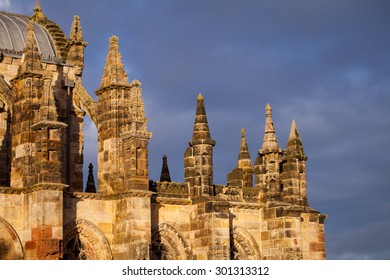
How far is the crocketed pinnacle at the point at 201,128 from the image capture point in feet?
146

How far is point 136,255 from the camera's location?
4044 centimetres

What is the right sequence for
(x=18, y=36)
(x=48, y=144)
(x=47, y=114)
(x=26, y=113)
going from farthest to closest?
(x=18, y=36) → (x=26, y=113) → (x=47, y=114) → (x=48, y=144)

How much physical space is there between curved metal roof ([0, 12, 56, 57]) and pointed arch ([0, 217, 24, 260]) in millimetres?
11316

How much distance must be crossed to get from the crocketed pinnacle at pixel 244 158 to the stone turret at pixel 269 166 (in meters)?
2.93

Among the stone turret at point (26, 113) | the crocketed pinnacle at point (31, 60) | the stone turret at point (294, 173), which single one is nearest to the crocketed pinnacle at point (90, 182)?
the stone turret at point (294, 173)

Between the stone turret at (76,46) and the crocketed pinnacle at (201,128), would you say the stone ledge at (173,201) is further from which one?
the stone turret at (76,46)

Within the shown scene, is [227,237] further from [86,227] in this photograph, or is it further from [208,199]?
[86,227]

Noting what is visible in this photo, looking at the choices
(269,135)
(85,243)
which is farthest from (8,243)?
(269,135)

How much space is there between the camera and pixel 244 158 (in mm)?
51531

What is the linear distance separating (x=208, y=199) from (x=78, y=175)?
7.01m

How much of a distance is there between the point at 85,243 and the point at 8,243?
3.75 m

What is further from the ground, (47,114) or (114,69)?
(114,69)

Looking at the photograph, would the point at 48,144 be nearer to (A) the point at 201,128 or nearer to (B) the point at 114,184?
(B) the point at 114,184

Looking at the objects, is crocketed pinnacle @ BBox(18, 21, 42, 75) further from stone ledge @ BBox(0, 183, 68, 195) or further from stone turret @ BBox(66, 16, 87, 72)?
stone turret @ BBox(66, 16, 87, 72)
